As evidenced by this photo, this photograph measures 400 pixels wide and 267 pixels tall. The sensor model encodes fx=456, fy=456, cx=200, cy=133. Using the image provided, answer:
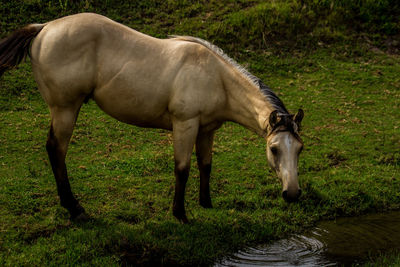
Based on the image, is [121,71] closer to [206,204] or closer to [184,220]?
[184,220]

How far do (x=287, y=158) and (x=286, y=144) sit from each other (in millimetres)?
147

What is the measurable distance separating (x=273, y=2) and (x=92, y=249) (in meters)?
10.5

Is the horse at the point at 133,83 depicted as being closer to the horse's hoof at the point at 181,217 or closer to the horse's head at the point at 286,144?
the horse's hoof at the point at 181,217

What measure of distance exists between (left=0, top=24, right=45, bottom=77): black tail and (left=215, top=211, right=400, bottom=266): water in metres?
3.31

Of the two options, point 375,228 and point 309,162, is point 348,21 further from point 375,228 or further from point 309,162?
point 375,228

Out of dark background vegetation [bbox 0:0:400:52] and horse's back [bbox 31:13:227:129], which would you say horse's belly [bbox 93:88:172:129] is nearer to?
horse's back [bbox 31:13:227:129]

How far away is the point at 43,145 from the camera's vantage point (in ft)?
25.8

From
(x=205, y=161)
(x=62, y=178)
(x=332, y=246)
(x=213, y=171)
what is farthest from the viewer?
(x=213, y=171)

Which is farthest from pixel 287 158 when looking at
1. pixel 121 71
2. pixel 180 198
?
pixel 121 71

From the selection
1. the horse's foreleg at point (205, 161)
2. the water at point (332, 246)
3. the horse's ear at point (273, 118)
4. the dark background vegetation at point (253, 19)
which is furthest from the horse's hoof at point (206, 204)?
the dark background vegetation at point (253, 19)

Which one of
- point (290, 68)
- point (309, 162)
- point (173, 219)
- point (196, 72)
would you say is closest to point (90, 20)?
point (196, 72)

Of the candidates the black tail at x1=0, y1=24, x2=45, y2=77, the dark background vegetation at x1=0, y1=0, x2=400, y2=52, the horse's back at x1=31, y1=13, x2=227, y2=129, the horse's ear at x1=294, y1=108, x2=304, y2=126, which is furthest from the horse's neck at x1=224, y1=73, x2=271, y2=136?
the dark background vegetation at x1=0, y1=0, x2=400, y2=52

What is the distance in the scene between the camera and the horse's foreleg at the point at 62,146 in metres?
5.24

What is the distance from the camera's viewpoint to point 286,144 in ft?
15.7
